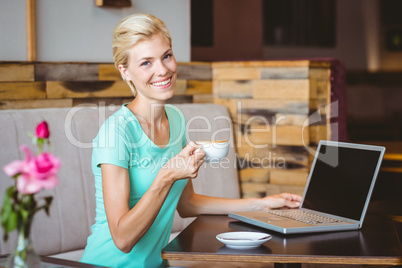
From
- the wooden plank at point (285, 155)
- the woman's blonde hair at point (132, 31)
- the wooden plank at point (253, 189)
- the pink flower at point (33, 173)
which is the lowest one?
the wooden plank at point (253, 189)

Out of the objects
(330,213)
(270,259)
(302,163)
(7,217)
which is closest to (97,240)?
(270,259)

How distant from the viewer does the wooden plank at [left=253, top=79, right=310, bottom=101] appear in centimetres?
287

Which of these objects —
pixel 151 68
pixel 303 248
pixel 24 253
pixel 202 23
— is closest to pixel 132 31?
pixel 151 68

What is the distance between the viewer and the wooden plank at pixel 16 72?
230cm

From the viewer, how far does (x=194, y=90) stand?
10.2 feet

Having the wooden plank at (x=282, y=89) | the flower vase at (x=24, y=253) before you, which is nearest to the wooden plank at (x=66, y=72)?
the wooden plank at (x=282, y=89)

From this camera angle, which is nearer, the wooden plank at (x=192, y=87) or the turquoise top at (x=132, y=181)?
the turquoise top at (x=132, y=181)

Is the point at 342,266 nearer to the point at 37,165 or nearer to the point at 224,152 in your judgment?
the point at 224,152

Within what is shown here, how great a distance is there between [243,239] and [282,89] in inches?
63.2

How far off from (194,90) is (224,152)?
1.61 meters

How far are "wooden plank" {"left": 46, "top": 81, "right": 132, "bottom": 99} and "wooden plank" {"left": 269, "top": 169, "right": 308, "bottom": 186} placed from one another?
0.92 metres

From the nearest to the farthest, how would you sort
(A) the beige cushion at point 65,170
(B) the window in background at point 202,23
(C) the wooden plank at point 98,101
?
(A) the beige cushion at point 65,170, (C) the wooden plank at point 98,101, (B) the window in background at point 202,23

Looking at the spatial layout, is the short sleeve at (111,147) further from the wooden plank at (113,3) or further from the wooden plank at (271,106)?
the wooden plank at (271,106)

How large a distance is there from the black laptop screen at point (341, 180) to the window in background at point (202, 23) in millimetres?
2596
